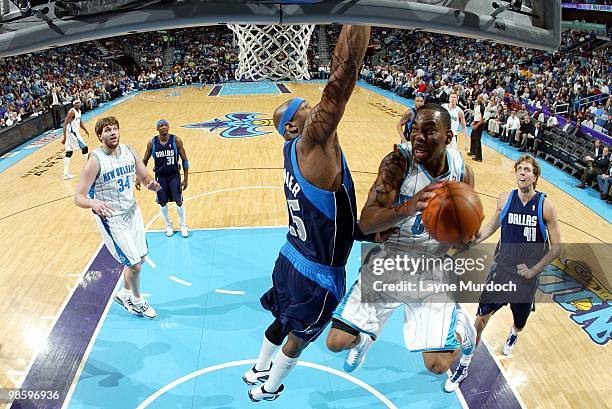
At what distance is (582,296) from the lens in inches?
222

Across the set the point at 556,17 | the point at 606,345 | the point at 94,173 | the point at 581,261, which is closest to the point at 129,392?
the point at 94,173

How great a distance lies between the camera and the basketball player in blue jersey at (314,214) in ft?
7.46

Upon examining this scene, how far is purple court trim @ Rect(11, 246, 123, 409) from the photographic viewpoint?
167 inches

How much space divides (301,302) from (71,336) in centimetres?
303

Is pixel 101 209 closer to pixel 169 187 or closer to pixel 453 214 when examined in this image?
pixel 169 187

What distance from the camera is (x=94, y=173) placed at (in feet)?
15.0

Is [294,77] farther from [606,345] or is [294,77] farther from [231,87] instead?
[231,87]

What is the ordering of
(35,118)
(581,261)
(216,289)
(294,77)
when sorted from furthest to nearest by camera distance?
(35,118) < (294,77) < (581,261) < (216,289)

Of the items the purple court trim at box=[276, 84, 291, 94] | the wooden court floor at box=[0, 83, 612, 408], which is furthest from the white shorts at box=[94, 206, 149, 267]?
the purple court trim at box=[276, 84, 291, 94]

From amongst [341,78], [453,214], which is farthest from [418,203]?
[341,78]

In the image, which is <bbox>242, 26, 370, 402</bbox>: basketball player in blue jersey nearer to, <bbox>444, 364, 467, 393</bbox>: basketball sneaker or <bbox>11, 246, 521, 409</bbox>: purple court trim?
<bbox>444, 364, 467, 393</bbox>: basketball sneaker

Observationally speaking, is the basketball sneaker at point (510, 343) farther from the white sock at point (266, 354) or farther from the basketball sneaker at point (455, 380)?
the white sock at point (266, 354)

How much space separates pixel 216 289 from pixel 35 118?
11.9 meters

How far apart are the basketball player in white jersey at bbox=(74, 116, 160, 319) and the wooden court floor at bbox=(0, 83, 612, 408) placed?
4.07 ft
